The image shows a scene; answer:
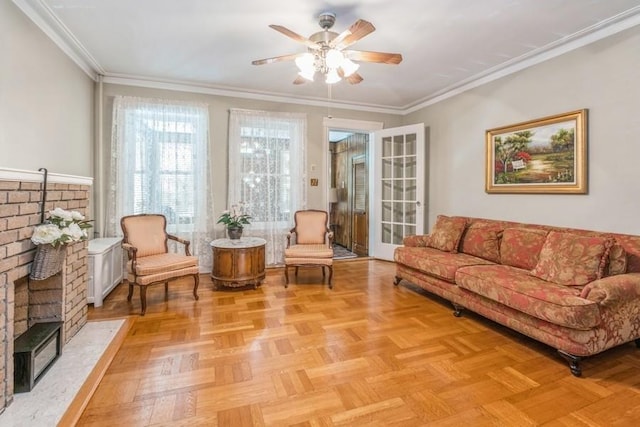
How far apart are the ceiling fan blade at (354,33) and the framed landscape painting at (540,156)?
7.27ft

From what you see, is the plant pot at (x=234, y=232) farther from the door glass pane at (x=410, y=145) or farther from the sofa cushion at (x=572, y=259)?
the sofa cushion at (x=572, y=259)

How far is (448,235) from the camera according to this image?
365 cm

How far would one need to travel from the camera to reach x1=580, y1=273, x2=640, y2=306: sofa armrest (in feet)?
6.46

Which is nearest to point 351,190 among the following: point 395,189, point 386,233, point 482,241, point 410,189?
point 395,189

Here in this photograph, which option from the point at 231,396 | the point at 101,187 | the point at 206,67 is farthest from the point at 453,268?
the point at 101,187

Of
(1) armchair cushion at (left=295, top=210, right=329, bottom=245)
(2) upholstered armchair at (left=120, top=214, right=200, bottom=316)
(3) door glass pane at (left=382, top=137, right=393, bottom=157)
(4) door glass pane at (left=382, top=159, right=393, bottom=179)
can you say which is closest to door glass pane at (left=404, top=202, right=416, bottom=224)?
(4) door glass pane at (left=382, top=159, right=393, bottom=179)

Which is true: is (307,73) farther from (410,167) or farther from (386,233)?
(386,233)

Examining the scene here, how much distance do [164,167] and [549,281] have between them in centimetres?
421

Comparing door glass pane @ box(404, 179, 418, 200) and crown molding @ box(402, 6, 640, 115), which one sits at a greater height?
crown molding @ box(402, 6, 640, 115)

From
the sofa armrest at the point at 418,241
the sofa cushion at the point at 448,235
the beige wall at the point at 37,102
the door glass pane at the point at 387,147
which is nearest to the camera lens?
the beige wall at the point at 37,102

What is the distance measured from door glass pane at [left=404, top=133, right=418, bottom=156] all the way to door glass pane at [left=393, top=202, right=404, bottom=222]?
2.61 feet

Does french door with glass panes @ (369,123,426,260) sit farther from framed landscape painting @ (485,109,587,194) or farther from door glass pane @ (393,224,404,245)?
framed landscape painting @ (485,109,587,194)

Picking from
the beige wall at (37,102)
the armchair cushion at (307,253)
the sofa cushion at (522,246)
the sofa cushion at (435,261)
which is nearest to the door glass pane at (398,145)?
the sofa cushion at (435,261)

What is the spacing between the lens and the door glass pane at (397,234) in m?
5.02
